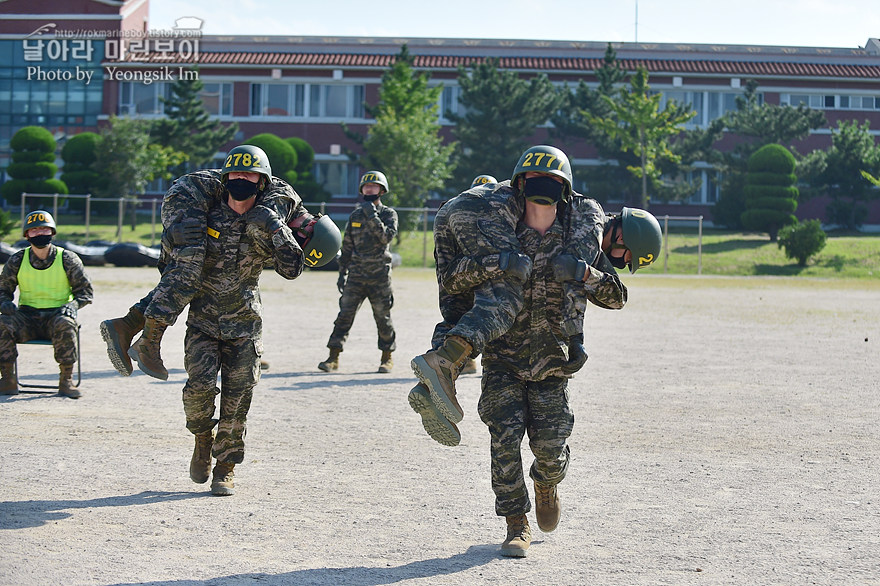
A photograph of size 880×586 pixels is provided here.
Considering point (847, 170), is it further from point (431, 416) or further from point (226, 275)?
point (431, 416)

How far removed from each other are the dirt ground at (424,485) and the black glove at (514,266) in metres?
1.55

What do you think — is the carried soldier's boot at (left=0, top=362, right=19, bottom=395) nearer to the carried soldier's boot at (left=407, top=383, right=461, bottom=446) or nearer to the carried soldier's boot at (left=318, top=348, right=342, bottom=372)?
the carried soldier's boot at (left=318, top=348, right=342, bottom=372)

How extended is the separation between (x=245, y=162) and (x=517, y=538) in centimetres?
304

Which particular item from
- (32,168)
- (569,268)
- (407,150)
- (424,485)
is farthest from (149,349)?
(32,168)

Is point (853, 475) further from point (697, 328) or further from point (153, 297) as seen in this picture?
point (697, 328)

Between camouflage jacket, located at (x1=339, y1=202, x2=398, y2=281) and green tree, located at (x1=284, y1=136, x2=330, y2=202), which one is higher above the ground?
green tree, located at (x1=284, y1=136, x2=330, y2=202)

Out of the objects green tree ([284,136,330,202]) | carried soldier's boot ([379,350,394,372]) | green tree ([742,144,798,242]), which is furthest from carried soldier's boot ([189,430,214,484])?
green tree ([284,136,330,202])

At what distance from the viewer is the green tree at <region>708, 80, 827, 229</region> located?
50531 mm

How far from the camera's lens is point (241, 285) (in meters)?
7.34

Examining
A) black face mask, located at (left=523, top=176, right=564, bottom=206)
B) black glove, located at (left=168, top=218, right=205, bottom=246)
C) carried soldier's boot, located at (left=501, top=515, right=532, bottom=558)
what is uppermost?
black face mask, located at (left=523, top=176, right=564, bottom=206)

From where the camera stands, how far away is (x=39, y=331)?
37.7 feet

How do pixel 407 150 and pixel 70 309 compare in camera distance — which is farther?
pixel 407 150

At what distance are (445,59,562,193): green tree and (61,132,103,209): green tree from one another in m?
16.5

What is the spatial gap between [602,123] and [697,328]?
3118 centimetres
